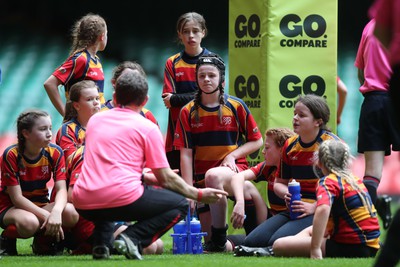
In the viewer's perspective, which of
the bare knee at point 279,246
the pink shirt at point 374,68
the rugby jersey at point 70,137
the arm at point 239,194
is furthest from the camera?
the rugby jersey at point 70,137

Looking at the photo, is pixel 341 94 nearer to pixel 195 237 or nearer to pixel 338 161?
pixel 195 237

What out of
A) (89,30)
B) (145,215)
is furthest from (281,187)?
(89,30)

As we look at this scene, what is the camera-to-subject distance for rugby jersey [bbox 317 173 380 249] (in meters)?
6.09

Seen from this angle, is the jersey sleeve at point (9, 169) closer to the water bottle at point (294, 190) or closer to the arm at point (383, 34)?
the water bottle at point (294, 190)

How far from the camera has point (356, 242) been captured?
617 cm

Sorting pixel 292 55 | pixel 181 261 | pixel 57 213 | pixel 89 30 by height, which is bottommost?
pixel 181 261

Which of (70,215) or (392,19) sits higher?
(392,19)

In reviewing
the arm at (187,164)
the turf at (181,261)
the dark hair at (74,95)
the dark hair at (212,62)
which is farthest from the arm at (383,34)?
the dark hair at (74,95)

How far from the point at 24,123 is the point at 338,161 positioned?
7.36 feet

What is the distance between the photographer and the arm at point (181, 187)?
5.96m

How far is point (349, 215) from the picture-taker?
20.1 ft

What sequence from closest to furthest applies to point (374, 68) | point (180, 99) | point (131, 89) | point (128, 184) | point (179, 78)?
point (128, 184), point (131, 89), point (374, 68), point (180, 99), point (179, 78)

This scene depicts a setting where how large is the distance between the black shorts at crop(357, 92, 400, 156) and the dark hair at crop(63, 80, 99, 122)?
2101mm

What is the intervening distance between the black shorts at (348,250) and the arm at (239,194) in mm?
716
